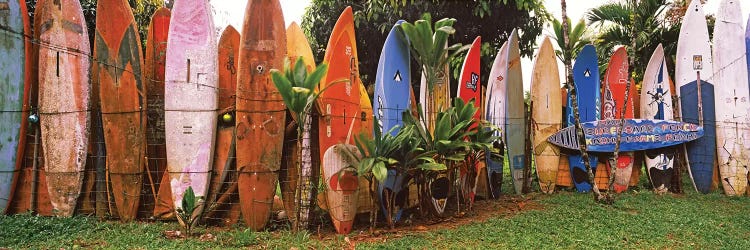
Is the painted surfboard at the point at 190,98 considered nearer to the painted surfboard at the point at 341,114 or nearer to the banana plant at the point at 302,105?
the banana plant at the point at 302,105

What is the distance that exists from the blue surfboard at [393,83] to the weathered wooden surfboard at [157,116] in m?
1.97

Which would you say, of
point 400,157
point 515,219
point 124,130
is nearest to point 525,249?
point 515,219

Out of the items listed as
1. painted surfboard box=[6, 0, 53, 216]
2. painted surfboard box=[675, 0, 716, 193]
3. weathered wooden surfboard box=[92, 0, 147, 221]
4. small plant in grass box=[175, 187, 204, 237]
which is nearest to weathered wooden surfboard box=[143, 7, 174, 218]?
weathered wooden surfboard box=[92, 0, 147, 221]

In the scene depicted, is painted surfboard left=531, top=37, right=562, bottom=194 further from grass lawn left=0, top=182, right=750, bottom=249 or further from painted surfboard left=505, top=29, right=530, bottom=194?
grass lawn left=0, top=182, right=750, bottom=249

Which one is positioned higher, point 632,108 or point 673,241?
point 632,108

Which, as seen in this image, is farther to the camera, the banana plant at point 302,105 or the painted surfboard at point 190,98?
the painted surfboard at point 190,98

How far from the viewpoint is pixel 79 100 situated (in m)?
4.40

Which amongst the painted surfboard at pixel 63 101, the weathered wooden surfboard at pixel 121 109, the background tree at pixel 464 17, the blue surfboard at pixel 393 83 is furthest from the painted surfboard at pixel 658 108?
the painted surfboard at pixel 63 101

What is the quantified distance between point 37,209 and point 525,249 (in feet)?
13.7

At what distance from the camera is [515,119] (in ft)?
19.3

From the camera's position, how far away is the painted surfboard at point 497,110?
5.68 metres

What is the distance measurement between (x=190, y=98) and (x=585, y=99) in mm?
4497

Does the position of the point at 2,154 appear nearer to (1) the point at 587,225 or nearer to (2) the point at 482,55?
(1) the point at 587,225

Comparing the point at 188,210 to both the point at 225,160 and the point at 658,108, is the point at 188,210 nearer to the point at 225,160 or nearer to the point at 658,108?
the point at 225,160
